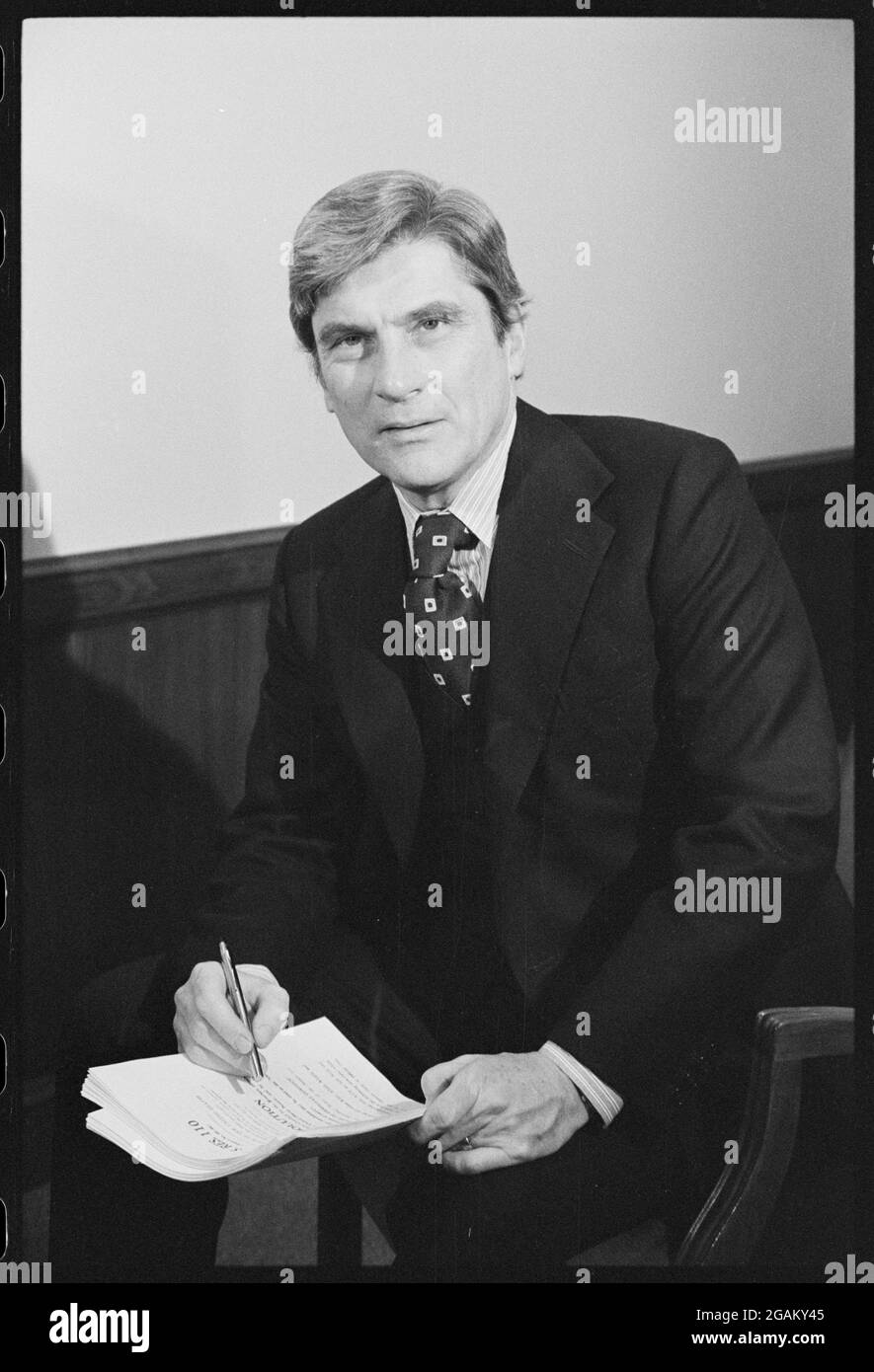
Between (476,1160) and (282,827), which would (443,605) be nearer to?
(282,827)

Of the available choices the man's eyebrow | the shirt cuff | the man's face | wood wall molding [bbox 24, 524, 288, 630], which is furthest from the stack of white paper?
the man's eyebrow

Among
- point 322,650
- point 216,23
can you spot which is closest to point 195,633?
point 322,650

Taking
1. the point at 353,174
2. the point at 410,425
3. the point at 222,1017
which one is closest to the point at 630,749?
the point at 410,425

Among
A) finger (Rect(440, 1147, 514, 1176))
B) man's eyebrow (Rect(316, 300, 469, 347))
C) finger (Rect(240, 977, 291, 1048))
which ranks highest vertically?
man's eyebrow (Rect(316, 300, 469, 347))

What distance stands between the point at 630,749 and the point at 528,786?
11cm

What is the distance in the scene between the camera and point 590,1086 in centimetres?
135

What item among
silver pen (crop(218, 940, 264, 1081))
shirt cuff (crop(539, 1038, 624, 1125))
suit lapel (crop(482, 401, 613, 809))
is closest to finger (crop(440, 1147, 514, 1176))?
shirt cuff (crop(539, 1038, 624, 1125))

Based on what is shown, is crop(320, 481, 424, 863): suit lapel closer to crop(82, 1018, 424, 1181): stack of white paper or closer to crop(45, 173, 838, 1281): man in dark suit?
crop(45, 173, 838, 1281): man in dark suit

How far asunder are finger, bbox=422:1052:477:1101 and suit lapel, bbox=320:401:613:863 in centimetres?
22

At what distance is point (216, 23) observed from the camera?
4.55ft

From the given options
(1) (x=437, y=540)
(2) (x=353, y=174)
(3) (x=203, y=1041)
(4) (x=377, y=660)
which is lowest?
(3) (x=203, y=1041)

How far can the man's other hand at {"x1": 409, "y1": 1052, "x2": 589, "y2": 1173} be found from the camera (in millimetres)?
1343

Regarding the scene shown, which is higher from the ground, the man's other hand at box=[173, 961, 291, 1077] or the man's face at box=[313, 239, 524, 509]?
the man's face at box=[313, 239, 524, 509]
